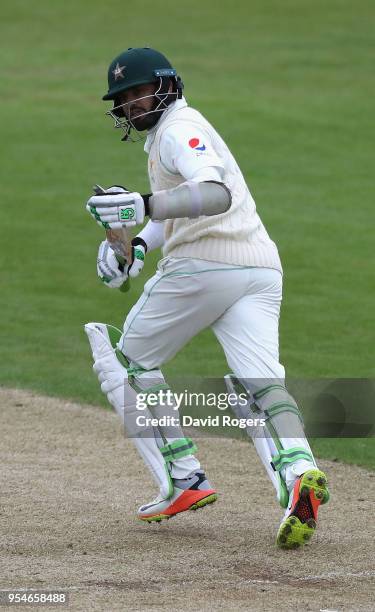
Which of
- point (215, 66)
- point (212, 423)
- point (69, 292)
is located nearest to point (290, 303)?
point (69, 292)

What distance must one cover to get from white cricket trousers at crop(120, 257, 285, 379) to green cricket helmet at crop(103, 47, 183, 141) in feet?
2.36

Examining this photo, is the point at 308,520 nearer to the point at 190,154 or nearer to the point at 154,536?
the point at 154,536

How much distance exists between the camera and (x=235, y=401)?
6.38 meters

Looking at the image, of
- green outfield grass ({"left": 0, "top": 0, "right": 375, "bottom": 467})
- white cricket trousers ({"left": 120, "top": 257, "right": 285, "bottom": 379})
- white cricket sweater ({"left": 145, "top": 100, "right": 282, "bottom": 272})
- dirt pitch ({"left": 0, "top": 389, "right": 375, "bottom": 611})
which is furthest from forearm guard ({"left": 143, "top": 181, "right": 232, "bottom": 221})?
green outfield grass ({"left": 0, "top": 0, "right": 375, "bottom": 467})

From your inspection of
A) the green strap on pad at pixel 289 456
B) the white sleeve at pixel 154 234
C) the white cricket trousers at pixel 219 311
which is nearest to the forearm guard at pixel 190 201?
the white cricket trousers at pixel 219 311

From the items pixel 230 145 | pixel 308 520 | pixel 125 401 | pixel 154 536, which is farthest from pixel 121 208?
pixel 230 145

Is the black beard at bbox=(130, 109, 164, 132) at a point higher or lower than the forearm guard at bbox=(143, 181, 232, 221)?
higher

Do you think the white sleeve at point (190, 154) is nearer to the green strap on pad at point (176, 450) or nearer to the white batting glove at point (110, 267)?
the white batting glove at point (110, 267)

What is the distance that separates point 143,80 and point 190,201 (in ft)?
2.90

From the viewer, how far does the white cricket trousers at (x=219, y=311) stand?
6.15 meters

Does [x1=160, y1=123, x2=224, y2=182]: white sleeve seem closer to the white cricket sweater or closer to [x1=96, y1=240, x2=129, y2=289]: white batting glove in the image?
the white cricket sweater

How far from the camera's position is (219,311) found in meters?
6.27

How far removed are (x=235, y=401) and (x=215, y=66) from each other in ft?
64.4

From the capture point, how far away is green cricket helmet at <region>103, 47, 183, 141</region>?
6.30 m
